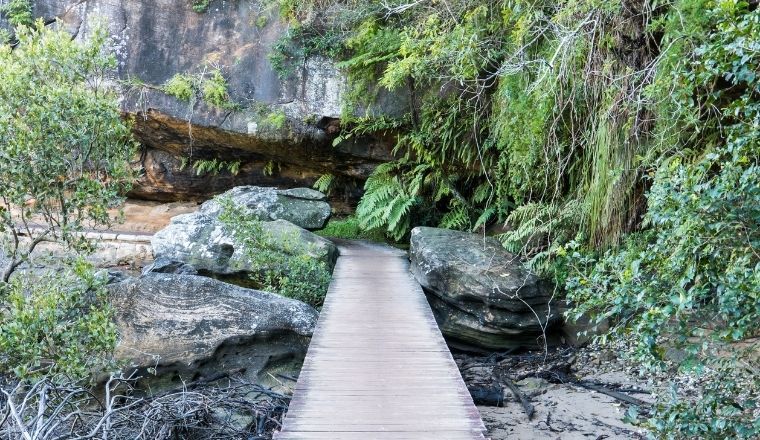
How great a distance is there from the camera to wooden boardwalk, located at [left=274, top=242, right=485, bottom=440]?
14.8 ft

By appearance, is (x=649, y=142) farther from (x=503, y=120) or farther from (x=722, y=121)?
(x=503, y=120)

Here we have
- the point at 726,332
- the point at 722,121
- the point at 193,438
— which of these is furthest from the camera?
the point at 722,121

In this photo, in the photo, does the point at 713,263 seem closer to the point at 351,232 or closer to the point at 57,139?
the point at 57,139

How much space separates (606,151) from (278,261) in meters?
4.40

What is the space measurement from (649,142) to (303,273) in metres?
4.51

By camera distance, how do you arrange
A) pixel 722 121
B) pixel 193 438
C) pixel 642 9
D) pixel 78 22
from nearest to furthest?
pixel 193 438 → pixel 722 121 → pixel 642 9 → pixel 78 22

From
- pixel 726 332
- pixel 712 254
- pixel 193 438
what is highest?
pixel 712 254

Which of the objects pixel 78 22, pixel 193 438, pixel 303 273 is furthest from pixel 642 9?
pixel 78 22

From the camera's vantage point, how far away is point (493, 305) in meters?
8.56

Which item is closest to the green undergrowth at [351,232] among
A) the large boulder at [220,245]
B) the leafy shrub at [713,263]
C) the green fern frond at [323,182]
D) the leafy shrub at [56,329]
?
the green fern frond at [323,182]

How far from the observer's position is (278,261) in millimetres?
9062

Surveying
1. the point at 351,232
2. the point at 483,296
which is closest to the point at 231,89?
the point at 351,232

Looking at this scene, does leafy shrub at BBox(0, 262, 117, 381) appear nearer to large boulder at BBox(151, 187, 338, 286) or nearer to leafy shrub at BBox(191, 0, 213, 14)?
large boulder at BBox(151, 187, 338, 286)

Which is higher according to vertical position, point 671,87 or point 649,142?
point 671,87
